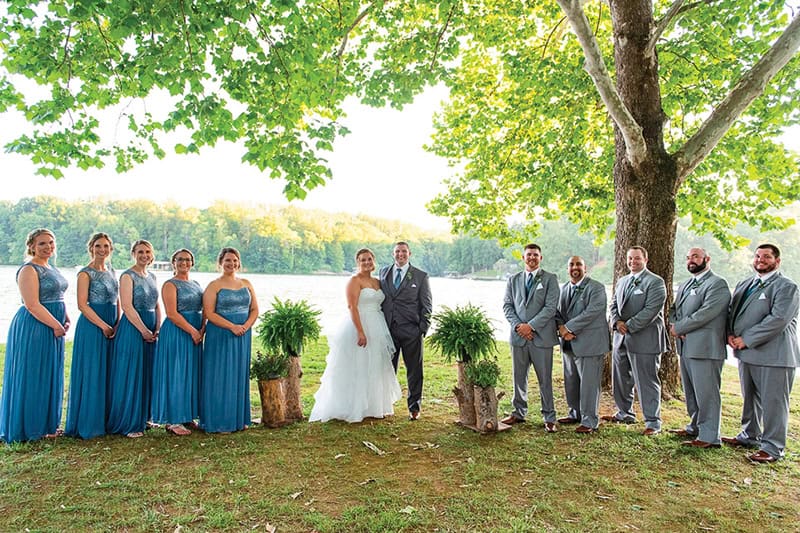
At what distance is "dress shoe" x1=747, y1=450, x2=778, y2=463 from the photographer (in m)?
4.99

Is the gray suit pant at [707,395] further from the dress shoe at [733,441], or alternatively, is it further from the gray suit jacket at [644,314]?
the gray suit jacket at [644,314]

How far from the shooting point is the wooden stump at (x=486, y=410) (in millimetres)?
5848

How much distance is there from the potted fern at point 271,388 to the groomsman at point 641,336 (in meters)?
4.01

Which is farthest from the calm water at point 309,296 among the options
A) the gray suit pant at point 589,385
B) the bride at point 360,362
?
the gray suit pant at point 589,385

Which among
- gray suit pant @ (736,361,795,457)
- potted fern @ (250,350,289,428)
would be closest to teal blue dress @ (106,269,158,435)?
potted fern @ (250,350,289,428)

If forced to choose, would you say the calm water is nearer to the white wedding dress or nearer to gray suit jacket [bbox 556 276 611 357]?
the white wedding dress

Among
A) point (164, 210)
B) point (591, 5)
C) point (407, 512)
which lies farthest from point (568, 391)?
point (164, 210)

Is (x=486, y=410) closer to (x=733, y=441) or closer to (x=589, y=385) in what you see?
(x=589, y=385)

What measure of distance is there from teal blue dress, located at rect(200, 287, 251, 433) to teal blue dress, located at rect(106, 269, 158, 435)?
25.6 inches

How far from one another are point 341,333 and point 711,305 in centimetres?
411

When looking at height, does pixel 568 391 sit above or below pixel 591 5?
below

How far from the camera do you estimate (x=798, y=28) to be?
20.2 feet

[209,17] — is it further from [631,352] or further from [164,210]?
[164,210]

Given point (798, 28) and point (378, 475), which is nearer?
point (378, 475)
